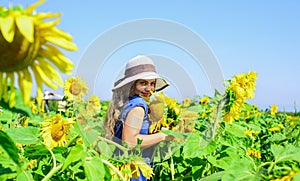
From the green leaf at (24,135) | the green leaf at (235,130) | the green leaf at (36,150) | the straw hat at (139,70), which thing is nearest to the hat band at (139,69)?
the straw hat at (139,70)

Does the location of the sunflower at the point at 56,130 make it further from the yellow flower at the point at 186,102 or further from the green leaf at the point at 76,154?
the yellow flower at the point at 186,102

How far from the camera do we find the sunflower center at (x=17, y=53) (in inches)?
26.7

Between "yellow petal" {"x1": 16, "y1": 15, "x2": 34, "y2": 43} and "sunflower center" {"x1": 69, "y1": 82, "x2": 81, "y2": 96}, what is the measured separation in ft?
8.58

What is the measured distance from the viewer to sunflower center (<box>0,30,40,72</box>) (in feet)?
2.23

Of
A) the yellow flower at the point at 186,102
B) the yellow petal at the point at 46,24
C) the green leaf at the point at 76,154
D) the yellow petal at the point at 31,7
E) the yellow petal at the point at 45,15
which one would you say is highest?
the yellow flower at the point at 186,102

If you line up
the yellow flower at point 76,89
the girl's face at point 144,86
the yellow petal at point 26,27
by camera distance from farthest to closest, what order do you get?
1. the yellow flower at point 76,89
2. the girl's face at point 144,86
3. the yellow petal at point 26,27

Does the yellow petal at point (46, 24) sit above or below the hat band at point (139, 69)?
below

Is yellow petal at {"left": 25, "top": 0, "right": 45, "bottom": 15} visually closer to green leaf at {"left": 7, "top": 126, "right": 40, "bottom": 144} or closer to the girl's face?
green leaf at {"left": 7, "top": 126, "right": 40, "bottom": 144}

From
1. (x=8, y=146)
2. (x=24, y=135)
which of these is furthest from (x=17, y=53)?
(x=24, y=135)

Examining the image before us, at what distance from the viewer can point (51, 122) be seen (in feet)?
6.75

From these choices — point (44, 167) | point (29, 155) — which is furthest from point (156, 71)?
point (29, 155)

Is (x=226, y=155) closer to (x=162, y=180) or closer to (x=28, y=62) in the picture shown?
(x=162, y=180)

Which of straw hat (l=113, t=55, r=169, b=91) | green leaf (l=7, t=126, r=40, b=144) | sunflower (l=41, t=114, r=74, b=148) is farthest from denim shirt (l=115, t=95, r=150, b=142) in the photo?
green leaf (l=7, t=126, r=40, b=144)

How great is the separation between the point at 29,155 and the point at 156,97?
48.1 inches
